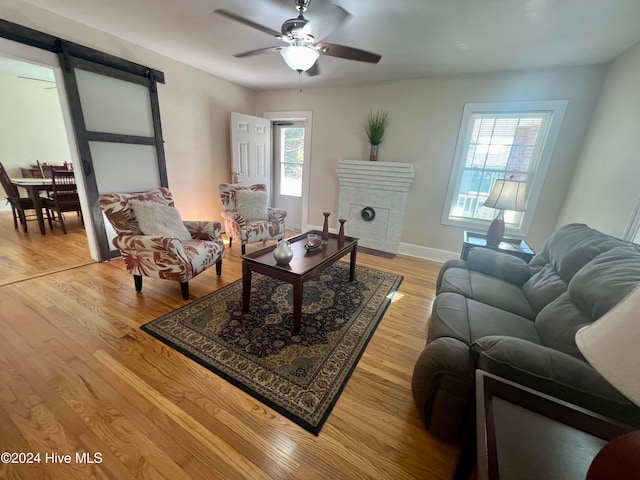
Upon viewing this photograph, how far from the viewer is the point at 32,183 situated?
12.0ft

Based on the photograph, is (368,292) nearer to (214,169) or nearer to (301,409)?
(301,409)

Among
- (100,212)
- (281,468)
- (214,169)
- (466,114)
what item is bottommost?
(281,468)

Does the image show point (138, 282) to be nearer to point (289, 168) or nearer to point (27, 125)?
point (289, 168)

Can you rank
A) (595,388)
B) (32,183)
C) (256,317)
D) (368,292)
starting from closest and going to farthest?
(595,388), (256,317), (368,292), (32,183)

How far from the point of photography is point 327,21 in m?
2.12

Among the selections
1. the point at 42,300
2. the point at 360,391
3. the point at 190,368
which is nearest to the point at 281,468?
the point at 360,391

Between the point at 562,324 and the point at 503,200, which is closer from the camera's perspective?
the point at 562,324

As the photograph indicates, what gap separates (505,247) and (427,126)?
6.13 feet

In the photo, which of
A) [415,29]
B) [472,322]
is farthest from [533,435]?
[415,29]

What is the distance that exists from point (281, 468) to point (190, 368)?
834mm

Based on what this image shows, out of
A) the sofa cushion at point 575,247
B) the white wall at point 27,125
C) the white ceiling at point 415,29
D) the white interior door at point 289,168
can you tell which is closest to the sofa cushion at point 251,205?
the white interior door at point 289,168

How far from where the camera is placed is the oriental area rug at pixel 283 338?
151 centimetres

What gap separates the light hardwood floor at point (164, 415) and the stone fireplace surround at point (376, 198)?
2012mm

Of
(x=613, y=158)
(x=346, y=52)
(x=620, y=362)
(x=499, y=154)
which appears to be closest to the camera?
(x=620, y=362)
